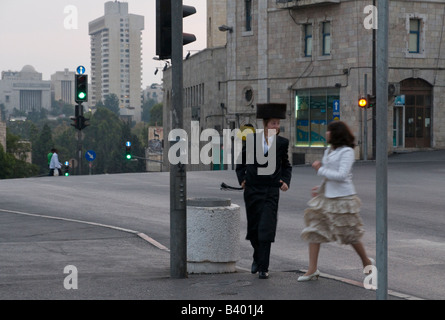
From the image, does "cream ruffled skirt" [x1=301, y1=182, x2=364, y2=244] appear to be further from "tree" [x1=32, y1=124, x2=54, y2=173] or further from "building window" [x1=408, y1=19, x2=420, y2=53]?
"tree" [x1=32, y1=124, x2=54, y2=173]

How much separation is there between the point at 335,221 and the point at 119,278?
236cm

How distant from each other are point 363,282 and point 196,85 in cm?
5870

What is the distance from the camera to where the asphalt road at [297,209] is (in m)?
10.1

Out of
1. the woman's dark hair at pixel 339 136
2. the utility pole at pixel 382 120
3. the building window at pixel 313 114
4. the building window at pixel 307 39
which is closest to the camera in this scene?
the utility pole at pixel 382 120

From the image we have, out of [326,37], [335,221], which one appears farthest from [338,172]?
[326,37]

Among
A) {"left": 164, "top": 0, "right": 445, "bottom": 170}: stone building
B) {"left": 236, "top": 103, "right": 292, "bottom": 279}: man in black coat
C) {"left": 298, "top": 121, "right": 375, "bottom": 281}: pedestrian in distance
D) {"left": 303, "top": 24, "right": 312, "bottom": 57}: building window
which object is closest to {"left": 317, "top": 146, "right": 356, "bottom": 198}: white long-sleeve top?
{"left": 298, "top": 121, "right": 375, "bottom": 281}: pedestrian in distance

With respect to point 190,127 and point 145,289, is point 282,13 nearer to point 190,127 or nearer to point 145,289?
point 190,127

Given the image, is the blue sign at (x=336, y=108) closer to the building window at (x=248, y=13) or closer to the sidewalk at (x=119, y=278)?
the building window at (x=248, y=13)

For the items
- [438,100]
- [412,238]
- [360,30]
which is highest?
[360,30]

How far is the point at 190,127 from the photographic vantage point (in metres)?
70.9

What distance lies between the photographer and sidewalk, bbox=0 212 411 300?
7.69 m

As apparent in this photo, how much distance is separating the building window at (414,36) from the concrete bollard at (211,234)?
36.2 metres

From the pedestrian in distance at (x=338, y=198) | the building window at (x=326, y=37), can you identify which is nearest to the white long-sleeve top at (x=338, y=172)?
the pedestrian in distance at (x=338, y=198)
